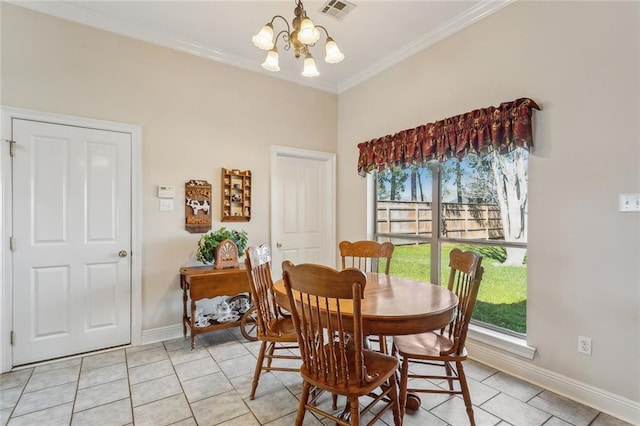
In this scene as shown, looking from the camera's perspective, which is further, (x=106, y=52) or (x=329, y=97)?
(x=329, y=97)

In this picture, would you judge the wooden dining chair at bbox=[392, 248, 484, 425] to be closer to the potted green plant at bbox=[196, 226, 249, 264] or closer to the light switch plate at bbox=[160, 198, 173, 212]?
the potted green plant at bbox=[196, 226, 249, 264]

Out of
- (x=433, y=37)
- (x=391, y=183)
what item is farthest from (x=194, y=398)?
(x=433, y=37)

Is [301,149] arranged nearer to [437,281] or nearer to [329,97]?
[329,97]

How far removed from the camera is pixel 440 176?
3.07m

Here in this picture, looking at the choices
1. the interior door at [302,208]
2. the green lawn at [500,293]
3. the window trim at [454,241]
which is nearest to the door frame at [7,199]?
the interior door at [302,208]

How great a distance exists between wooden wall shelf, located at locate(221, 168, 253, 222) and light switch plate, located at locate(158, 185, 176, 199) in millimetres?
486

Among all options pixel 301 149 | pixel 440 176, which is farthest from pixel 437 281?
pixel 301 149

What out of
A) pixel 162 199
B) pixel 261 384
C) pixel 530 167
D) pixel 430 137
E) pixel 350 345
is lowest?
pixel 261 384

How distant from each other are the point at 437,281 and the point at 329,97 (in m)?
2.71

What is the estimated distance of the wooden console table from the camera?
2764mm

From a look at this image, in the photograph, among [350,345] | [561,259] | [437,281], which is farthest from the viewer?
[437,281]

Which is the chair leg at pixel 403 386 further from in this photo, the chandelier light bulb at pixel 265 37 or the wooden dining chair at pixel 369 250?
the chandelier light bulb at pixel 265 37

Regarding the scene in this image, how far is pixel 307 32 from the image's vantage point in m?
1.79

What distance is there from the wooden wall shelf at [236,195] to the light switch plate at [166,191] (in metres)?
0.49
